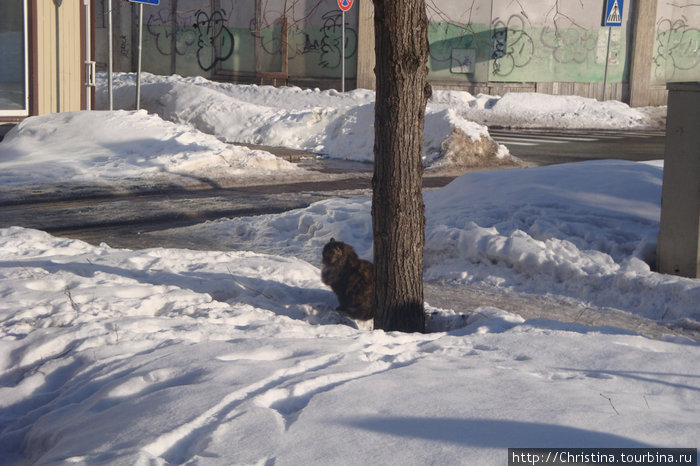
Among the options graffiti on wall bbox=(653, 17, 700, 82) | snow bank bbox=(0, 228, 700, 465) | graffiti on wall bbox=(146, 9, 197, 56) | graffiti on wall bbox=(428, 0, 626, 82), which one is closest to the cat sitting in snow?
snow bank bbox=(0, 228, 700, 465)

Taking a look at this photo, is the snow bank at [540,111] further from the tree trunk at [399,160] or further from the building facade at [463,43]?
the tree trunk at [399,160]

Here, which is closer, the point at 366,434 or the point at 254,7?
the point at 366,434

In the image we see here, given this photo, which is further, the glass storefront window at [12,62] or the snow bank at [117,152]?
the glass storefront window at [12,62]

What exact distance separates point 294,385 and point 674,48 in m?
33.7

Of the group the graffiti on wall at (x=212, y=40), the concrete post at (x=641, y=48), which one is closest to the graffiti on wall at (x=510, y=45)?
the concrete post at (x=641, y=48)

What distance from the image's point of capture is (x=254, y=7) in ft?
99.6

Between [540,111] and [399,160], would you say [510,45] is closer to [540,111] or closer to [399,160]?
[540,111]

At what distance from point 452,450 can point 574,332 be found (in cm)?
221

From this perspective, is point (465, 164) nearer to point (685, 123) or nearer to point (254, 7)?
point (685, 123)

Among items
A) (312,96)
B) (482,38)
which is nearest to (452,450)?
(312,96)

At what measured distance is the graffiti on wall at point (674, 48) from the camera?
108ft

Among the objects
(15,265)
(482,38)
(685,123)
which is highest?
(482,38)

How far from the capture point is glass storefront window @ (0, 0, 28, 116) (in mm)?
15398

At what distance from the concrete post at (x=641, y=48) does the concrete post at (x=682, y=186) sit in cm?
2674
